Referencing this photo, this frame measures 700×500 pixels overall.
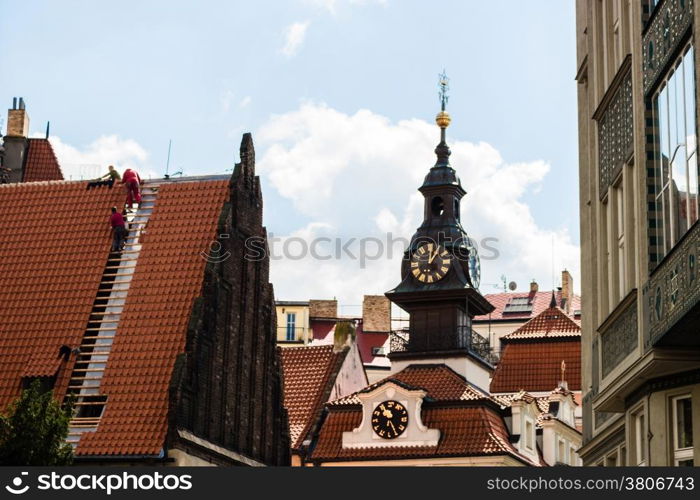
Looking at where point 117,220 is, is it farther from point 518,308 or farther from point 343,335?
point 518,308

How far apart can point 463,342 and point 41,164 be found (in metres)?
20.4

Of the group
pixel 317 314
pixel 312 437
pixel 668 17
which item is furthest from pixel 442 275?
pixel 668 17

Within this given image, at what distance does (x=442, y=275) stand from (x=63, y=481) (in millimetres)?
50187

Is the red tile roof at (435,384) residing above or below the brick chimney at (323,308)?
below

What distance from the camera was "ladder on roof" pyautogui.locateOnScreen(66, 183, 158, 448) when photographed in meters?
43.6

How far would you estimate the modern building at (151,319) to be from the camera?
141ft

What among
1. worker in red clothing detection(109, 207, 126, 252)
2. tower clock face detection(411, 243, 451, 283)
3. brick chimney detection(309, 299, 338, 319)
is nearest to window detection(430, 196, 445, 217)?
tower clock face detection(411, 243, 451, 283)

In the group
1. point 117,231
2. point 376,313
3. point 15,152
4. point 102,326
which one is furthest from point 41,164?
point 376,313

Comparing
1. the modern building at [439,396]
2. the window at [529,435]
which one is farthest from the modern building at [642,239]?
the window at [529,435]

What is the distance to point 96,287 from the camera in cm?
4719

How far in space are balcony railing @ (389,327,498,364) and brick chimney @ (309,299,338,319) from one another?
3272 cm

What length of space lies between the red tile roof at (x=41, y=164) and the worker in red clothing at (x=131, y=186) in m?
16.6

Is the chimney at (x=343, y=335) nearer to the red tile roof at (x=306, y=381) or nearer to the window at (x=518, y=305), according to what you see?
the red tile roof at (x=306, y=381)

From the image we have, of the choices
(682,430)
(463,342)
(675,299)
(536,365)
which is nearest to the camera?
(675,299)
